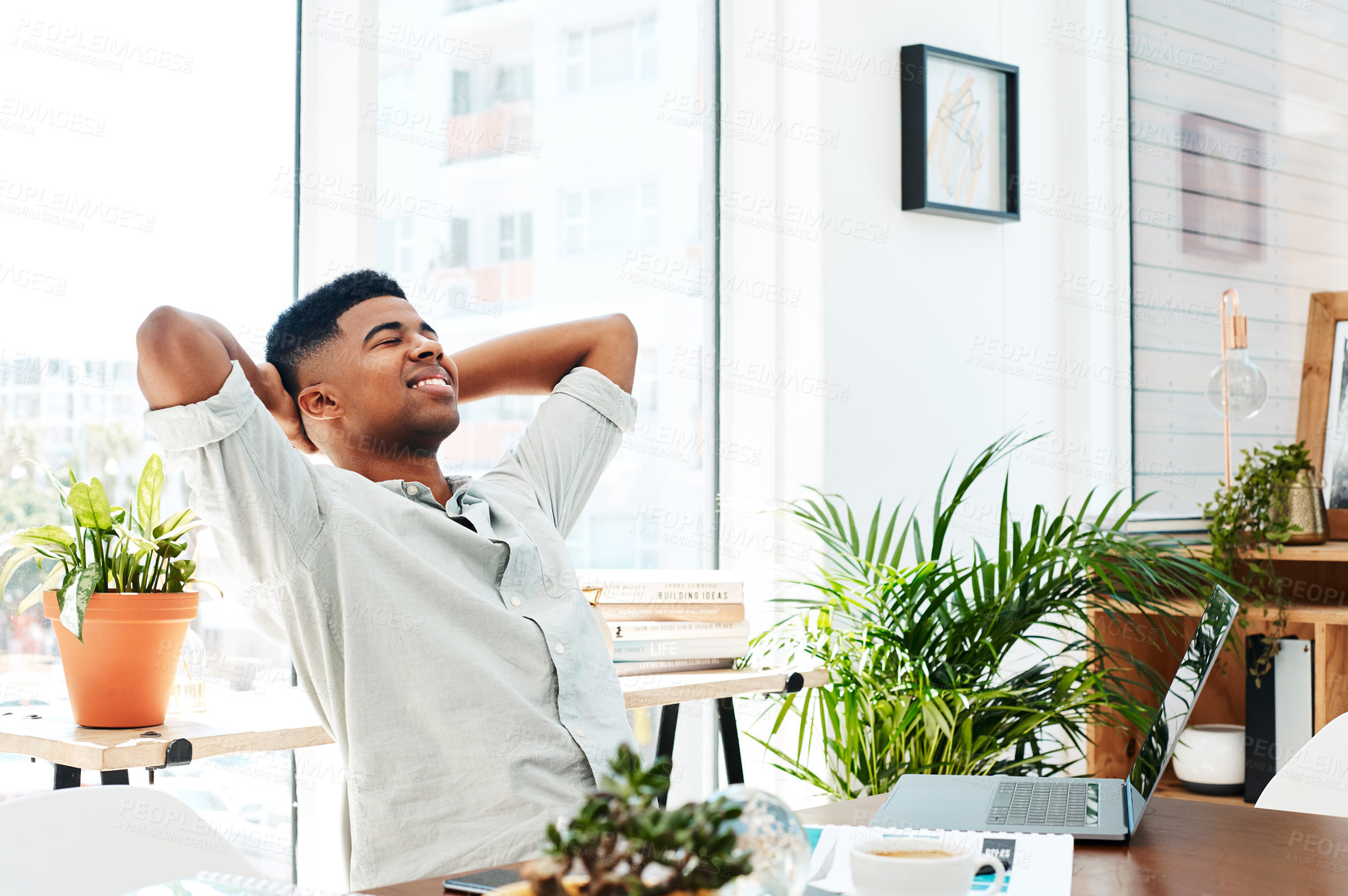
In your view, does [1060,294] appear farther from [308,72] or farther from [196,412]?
[196,412]

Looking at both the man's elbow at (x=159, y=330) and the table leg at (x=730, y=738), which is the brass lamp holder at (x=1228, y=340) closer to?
the table leg at (x=730, y=738)

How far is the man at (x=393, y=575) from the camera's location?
141 cm

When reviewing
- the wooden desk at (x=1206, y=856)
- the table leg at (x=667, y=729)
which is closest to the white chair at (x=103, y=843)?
the wooden desk at (x=1206, y=856)

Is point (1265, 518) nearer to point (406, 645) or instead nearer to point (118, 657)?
point (406, 645)

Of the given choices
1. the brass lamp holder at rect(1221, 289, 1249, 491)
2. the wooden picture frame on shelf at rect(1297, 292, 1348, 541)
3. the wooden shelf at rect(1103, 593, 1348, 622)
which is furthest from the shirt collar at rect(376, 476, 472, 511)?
the wooden picture frame on shelf at rect(1297, 292, 1348, 541)

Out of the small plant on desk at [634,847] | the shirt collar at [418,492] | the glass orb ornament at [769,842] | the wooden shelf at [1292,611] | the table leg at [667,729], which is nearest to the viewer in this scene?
the small plant on desk at [634,847]

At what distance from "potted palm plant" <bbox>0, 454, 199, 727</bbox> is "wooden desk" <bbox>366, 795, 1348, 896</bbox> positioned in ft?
2.18

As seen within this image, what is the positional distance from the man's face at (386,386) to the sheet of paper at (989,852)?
76cm

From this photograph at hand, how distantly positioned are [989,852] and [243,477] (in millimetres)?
828

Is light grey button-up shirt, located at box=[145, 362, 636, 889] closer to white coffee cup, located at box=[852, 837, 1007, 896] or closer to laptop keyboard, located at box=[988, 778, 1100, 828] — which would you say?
laptop keyboard, located at box=[988, 778, 1100, 828]

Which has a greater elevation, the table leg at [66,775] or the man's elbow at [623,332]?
the man's elbow at [623,332]

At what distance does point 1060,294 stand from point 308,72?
6.38 feet

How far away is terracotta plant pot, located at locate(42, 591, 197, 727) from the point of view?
61.0 inches

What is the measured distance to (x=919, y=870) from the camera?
0.87 m
